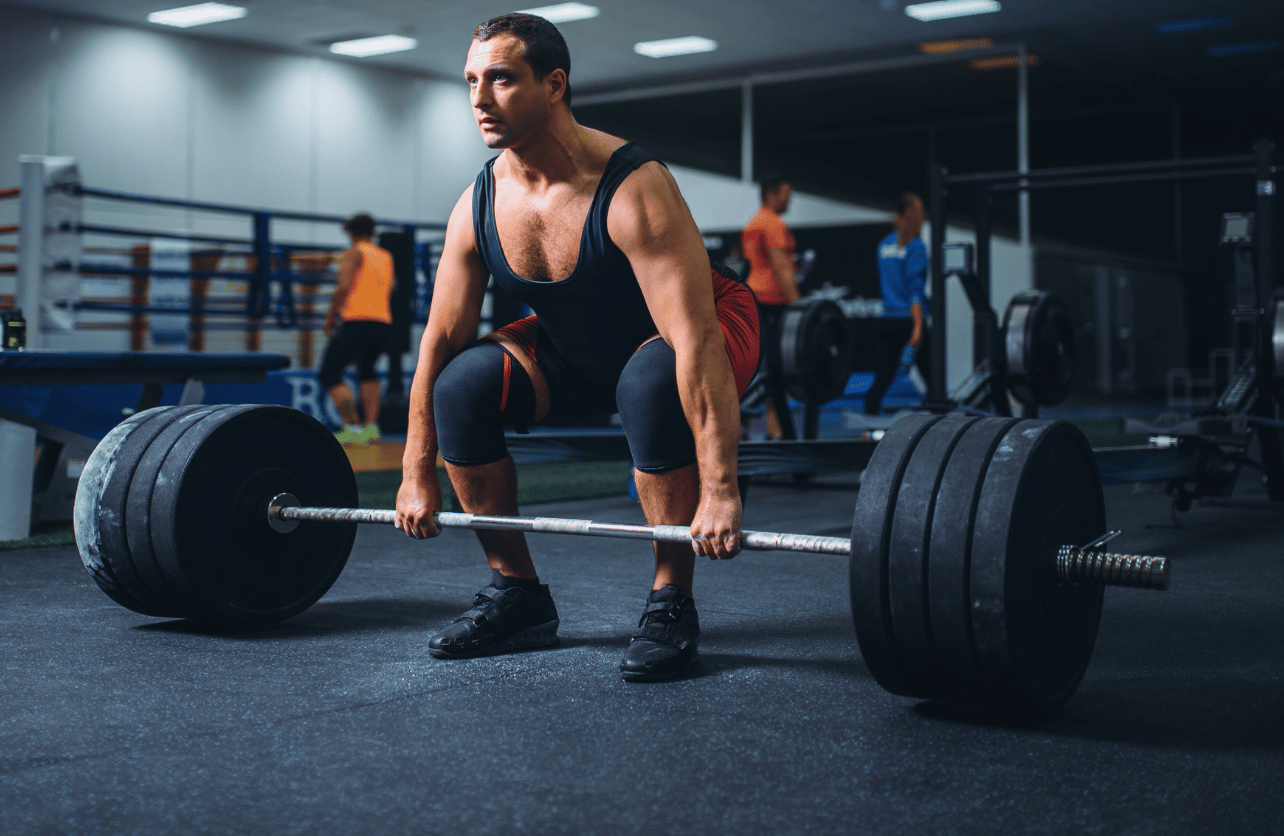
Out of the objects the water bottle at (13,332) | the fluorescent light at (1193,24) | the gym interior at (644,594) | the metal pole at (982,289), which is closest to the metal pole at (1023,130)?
the fluorescent light at (1193,24)

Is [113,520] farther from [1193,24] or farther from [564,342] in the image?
[1193,24]

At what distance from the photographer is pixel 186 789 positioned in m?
1.19

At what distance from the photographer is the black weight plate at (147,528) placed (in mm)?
1861

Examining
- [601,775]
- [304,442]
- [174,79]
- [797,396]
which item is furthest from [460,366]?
[174,79]

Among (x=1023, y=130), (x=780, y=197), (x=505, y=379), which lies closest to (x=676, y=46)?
(x=1023, y=130)

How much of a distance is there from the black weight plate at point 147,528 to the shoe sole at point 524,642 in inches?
16.9

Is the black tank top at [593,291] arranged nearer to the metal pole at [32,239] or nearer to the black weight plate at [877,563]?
the black weight plate at [877,563]

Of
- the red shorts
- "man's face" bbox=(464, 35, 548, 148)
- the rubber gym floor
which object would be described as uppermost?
"man's face" bbox=(464, 35, 548, 148)

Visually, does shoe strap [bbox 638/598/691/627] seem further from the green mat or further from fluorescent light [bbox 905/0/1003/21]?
fluorescent light [bbox 905/0/1003/21]

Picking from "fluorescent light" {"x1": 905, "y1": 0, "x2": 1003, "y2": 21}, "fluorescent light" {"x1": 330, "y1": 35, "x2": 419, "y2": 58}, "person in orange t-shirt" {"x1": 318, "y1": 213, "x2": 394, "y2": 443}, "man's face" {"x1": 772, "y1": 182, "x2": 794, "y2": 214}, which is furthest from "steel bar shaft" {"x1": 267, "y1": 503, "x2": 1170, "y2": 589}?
"fluorescent light" {"x1": 330, "y1": 35, "x2": 419, "y2": 58}

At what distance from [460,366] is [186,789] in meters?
0.77

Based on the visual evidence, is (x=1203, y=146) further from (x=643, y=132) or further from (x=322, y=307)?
(x=322, y=307)

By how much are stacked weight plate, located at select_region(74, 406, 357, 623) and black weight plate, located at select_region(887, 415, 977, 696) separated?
43.1 inches

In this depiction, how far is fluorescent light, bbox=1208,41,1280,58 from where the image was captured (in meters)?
9.14
